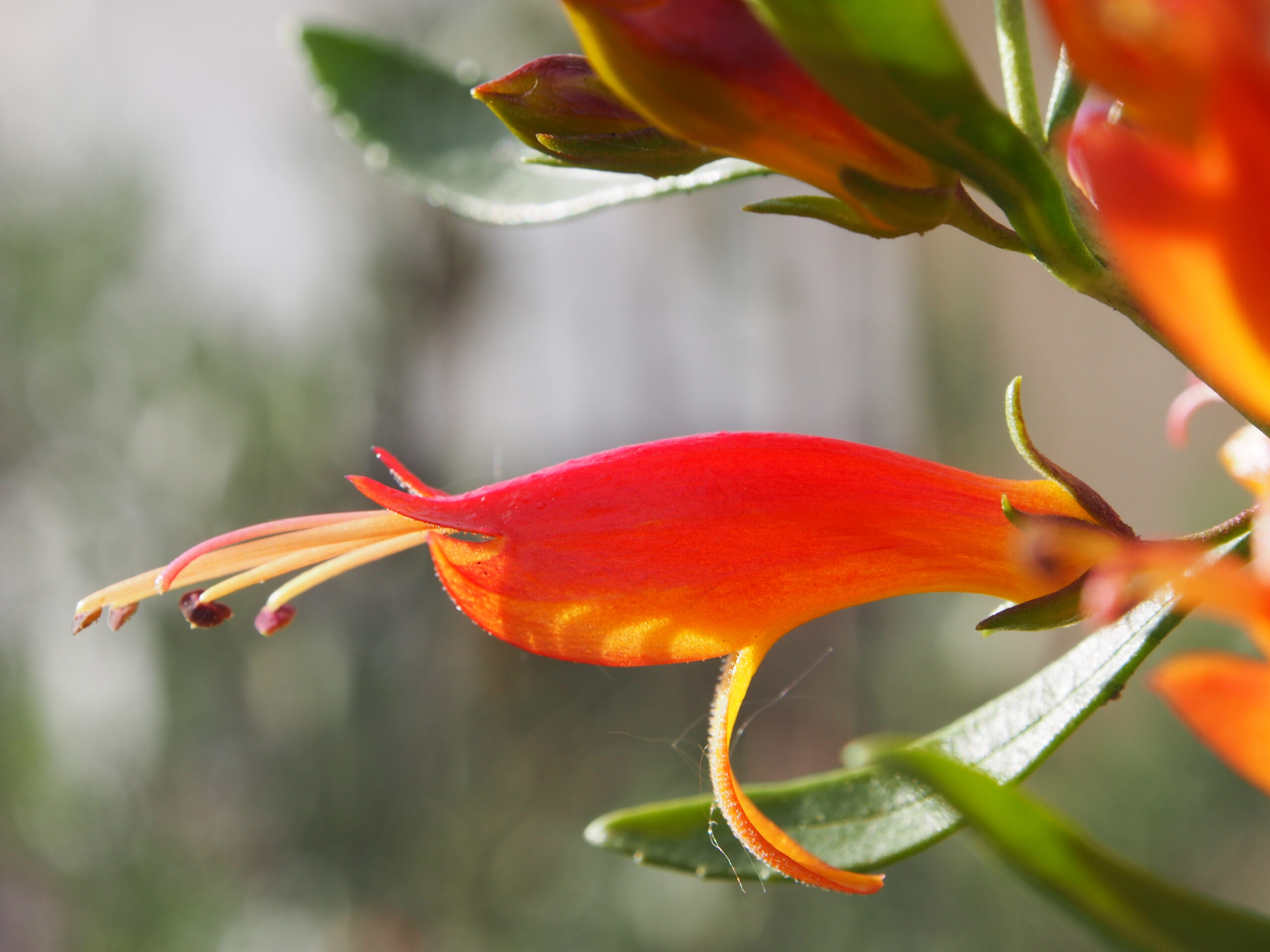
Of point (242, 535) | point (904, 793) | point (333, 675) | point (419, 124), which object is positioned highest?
point (419, 124)

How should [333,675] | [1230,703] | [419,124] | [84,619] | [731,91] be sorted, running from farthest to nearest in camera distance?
[333,675], [419,124], [84,619], [731,91], [1230,703]

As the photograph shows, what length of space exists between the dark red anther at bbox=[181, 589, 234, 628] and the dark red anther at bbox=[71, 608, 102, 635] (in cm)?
3

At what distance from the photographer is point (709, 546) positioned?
0.99ft

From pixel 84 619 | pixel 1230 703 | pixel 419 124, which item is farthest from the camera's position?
pixel 419 124

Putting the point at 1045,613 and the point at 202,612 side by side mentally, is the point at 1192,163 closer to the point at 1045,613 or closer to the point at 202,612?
the point at 1045,613

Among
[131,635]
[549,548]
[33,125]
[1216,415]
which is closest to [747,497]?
[549,548]

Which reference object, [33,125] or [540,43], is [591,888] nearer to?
[540,43]

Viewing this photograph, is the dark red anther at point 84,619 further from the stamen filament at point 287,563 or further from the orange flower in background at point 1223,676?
the orange flower in background at point 1223,676

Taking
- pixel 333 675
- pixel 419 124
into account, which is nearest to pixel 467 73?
pixel 419 124

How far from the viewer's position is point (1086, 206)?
0.90 feet

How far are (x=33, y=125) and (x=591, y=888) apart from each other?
6.42 feet

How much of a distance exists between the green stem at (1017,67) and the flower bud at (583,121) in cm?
9

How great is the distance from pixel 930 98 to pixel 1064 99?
10 cm

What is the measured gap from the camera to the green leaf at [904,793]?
12.6 inches
